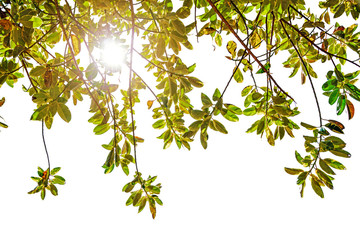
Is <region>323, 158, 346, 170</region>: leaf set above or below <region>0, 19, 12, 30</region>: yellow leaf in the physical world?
below

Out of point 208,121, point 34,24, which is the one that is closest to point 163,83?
point 208,121

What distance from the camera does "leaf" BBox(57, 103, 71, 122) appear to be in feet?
2.66

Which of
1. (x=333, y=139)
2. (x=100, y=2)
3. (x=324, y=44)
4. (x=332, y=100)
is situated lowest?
(x=333, y=139)

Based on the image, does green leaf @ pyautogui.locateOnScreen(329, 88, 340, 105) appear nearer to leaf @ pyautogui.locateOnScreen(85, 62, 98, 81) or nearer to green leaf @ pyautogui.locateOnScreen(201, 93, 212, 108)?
green leaf @ pyautogui.locateOnScreen(201, 93, 212, 108)

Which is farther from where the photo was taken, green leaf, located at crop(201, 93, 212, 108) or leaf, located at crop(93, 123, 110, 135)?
leaf, located at crop(93, 123, 110, 135)

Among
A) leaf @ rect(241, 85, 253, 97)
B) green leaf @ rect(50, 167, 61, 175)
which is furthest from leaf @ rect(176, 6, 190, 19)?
green leaf @ rect(50, 167, 61, 175)

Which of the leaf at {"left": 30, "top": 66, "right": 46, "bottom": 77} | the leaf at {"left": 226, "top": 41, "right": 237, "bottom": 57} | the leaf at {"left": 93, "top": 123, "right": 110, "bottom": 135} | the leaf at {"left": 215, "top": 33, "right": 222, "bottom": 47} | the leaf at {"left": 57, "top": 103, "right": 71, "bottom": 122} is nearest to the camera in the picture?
the leaf at {"left": 57, "top": 103, "right": 71, "bottom": 122}

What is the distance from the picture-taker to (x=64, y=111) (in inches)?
32.0

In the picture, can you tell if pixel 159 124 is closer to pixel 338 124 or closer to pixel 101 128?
pixel 101 128

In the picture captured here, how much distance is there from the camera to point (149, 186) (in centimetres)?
127

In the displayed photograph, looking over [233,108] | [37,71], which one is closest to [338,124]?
[233,108]

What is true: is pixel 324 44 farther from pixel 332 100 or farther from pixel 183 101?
pixel 183 101

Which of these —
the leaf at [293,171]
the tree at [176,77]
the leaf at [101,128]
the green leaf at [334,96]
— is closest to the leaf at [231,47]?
the tree at [176,77]

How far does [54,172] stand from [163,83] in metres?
0.77
